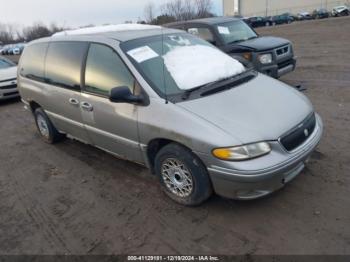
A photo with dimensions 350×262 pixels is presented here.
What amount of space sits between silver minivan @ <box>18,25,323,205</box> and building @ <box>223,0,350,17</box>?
60.0 m

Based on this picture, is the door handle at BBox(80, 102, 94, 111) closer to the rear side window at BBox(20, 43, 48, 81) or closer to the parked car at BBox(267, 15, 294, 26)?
the rear side window at BBox(20, 43, 48, 81)

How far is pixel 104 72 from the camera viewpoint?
12.9 feet

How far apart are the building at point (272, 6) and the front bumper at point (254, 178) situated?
60701 mm

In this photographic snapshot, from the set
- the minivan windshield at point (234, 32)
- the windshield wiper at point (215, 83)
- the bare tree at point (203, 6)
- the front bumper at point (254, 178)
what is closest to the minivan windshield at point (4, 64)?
the minivan windshield at point (234, 32)

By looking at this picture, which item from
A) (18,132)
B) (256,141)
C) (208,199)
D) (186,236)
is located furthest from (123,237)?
(18,132)

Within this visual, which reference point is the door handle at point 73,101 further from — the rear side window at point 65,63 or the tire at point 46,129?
the tire at point 46,129

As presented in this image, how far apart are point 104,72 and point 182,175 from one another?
1.60 m

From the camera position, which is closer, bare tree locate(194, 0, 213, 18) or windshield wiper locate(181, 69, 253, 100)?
windshield wiper locate(181, 69, 253, 100)

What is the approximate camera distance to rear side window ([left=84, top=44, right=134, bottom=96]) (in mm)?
3699

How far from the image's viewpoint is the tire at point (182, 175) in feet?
10.4

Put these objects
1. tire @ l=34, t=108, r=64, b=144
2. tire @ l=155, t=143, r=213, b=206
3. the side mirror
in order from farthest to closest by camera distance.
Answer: tire @ l=34, t=108, r=64, b=144, the side mirror, tire @ l=155, t=143, r=213, b=206

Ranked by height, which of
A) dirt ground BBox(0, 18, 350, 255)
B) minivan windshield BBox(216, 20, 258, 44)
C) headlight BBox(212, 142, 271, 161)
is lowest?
dirt ground BBox(0, 18, 350, 255)

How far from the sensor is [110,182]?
4.20m

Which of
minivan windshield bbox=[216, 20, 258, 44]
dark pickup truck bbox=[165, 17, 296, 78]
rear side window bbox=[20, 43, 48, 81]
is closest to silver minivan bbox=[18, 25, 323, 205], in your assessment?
rear side window bbox=[20, 43, 48, 81]
